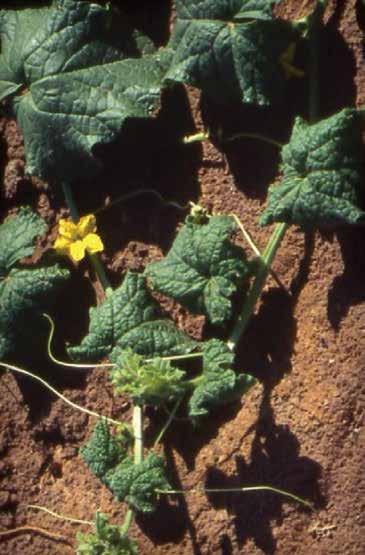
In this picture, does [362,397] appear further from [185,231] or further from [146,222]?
[146,222]

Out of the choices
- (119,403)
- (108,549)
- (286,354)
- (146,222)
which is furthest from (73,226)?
(108,549)

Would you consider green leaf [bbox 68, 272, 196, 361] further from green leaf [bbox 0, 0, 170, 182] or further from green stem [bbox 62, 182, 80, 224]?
green leaf [bbox 0, 0, 170, 182]

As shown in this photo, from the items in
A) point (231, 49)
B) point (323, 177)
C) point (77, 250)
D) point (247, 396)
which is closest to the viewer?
point (323, 177)

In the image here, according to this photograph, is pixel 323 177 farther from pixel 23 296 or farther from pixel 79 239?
pixel 23 296

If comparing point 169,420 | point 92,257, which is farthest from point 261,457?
point 92,257

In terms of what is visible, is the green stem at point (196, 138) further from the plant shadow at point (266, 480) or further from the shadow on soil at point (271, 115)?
the plant shadow at point (266, 480)

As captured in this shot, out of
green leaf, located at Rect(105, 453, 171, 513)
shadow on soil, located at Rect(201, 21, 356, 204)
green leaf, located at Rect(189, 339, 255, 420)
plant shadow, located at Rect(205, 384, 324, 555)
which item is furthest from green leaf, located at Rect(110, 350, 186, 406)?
shadow on soil, located at Rect(201, 21, 356, 204)

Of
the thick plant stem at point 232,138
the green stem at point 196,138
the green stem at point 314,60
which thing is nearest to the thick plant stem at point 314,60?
the green stem at point 314,60

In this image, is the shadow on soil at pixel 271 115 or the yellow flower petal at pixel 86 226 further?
the yellow flower petal at pixel 86 226
